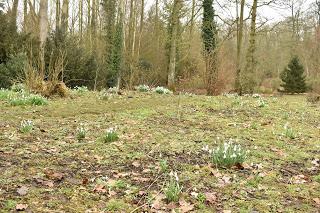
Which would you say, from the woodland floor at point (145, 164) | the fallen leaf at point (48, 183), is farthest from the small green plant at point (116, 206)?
the fallen leaf at point (48, 183)

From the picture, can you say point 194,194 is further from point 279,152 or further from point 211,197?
point 279,152

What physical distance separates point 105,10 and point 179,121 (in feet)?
77.5

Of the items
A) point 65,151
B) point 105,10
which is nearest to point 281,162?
point 65,151

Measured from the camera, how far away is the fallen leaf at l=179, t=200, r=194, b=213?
3.64 meters

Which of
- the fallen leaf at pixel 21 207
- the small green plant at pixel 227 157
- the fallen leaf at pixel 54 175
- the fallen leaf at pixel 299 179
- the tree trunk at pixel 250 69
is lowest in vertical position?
the fallen leaf at pixel 21 207

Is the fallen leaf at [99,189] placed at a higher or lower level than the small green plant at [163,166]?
lower

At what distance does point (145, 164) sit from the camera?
4859 mm

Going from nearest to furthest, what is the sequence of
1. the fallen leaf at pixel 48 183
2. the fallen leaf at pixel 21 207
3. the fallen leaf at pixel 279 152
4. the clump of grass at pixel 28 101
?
1. the fallen leaf at pixel 21 207
2. the fallen leaf at pixel 48 183
3. the fallen leaf at pixel 279 152
4. the clump of grass at pixel 28 101

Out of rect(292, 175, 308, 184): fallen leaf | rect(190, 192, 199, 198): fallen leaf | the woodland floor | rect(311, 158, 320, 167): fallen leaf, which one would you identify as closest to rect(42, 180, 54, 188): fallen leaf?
the woodland floor

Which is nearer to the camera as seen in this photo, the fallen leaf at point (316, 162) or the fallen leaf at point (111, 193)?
the fallen leaf at point (111, 193)

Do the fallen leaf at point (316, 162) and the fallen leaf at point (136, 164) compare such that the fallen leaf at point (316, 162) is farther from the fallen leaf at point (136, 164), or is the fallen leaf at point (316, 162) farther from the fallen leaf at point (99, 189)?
the fallen leaf at point (99, 189)

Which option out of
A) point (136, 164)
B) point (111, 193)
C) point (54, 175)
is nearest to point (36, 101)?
point (136, 164)

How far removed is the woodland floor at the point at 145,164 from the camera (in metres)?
3.79

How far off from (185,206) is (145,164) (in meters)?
1.24
